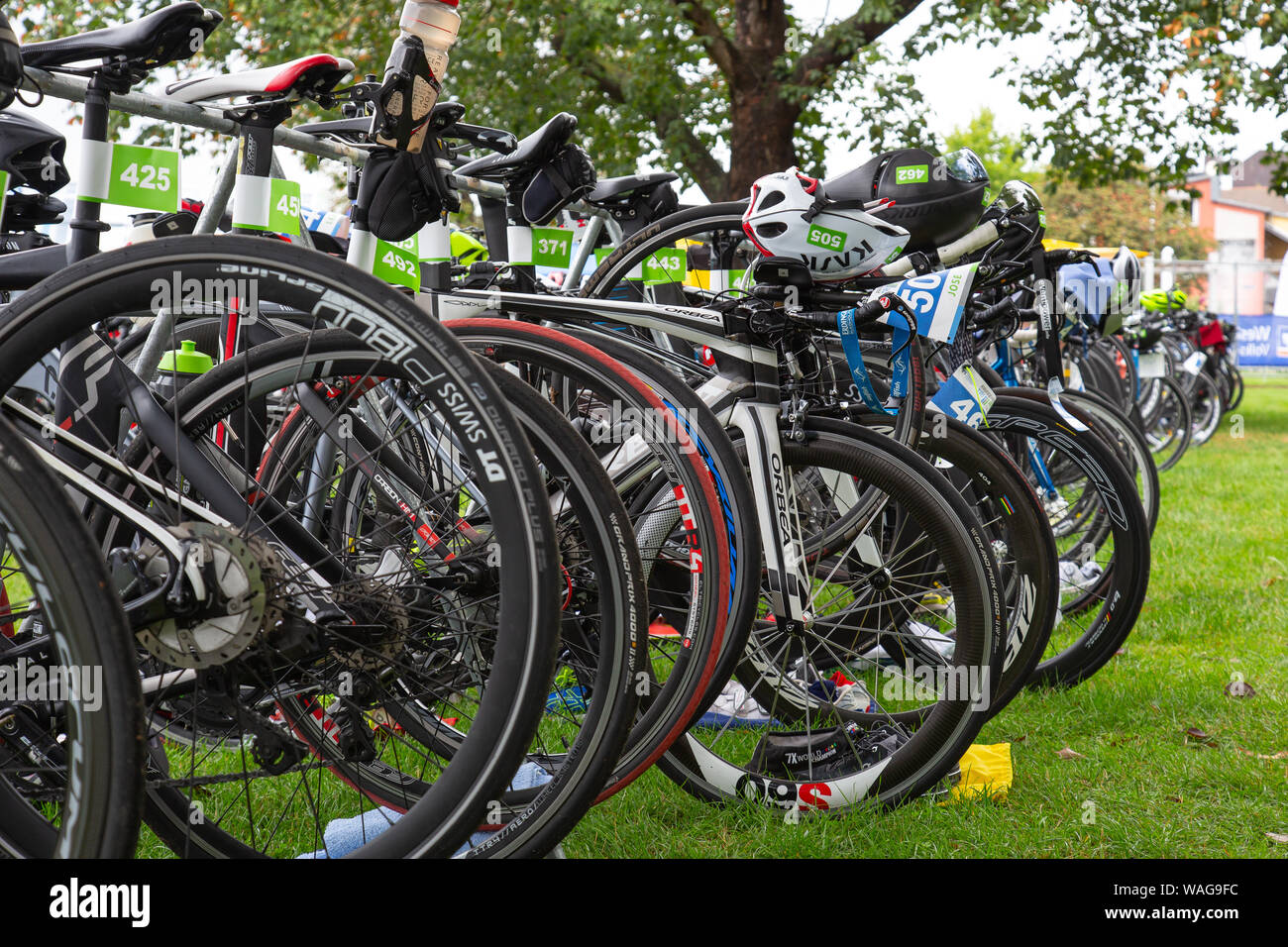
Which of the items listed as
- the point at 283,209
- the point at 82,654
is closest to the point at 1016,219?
the point at 283,209

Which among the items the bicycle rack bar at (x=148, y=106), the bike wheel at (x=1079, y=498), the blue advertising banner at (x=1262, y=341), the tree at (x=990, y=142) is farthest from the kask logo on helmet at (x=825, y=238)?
the tree at (x=990, y=142)

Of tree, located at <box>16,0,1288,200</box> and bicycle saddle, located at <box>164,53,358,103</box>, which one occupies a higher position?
tree, located at <box>16,0,1288,200</box>

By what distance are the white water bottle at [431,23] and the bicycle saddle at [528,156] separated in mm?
837

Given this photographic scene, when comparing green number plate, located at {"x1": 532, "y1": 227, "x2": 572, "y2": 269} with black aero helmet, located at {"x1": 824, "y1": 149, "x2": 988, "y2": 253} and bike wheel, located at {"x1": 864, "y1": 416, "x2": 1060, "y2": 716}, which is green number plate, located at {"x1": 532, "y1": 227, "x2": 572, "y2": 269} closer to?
black aero helmet, located at {"x1": 824, "y1": 149, "x2": 988, "y2": 253}

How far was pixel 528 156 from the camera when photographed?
3.22m

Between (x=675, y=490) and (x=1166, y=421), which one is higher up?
(x=675, y=490)

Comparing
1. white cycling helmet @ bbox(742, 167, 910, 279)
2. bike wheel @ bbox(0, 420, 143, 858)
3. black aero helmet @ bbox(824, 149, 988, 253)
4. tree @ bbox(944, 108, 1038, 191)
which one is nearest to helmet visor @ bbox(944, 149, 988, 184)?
black aero helmet @ bbox(824, 149, 988, 253)

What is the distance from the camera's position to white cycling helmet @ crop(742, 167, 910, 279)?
2.63 metres

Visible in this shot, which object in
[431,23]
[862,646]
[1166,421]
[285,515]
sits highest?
[431,23]

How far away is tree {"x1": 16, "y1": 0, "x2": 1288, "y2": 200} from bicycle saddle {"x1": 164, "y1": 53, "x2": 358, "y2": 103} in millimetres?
8120

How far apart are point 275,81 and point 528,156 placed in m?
1.03

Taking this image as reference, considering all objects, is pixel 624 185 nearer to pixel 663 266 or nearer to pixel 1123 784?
pixel 663 266
